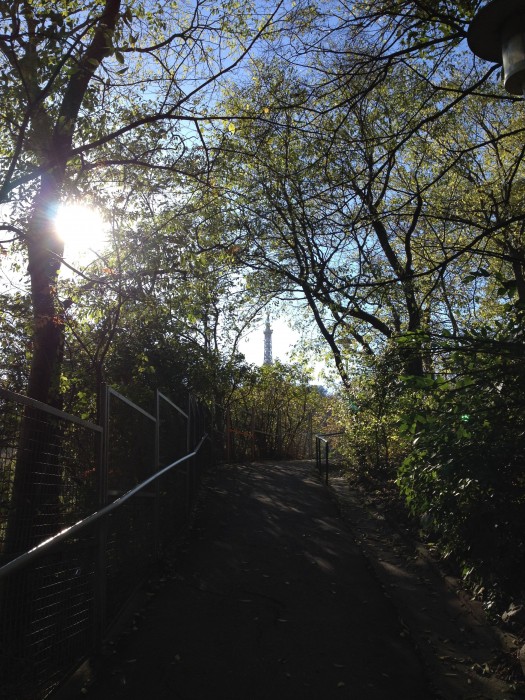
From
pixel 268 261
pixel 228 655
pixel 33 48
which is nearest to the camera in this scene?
pixel 228 655

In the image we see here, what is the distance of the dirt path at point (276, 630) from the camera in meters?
3.77

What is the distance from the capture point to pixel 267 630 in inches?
188

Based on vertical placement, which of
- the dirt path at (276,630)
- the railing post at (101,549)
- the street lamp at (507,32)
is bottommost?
the dirt path at (276,630)

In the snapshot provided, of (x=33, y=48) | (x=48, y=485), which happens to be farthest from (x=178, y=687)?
(x=33, y=48)

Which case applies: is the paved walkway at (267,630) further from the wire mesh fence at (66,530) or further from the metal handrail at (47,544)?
the metal handrail at (47,544)

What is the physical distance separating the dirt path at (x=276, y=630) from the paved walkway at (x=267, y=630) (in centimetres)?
1

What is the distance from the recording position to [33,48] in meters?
4.87

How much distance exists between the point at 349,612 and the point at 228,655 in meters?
1.44

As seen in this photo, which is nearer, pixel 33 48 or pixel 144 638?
pixel 144 638

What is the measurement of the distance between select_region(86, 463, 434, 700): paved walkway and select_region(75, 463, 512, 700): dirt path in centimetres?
1

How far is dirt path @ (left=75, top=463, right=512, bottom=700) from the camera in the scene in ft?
12.4

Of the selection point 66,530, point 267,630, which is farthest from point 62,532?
point 267,630

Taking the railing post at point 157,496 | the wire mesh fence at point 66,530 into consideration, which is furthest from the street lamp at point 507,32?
the railing post at point 157,496

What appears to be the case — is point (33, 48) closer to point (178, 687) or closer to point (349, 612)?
point (178, 687)
